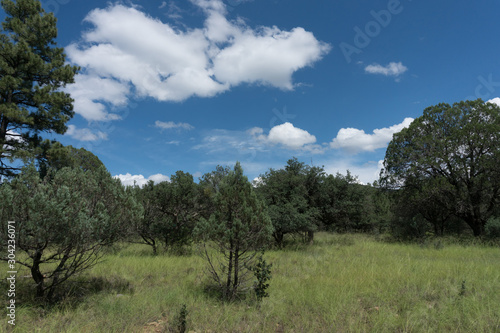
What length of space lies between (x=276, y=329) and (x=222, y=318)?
111cm

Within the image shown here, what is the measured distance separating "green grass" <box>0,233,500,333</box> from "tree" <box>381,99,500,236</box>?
10.5 metres

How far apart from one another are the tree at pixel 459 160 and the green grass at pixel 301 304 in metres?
10.5

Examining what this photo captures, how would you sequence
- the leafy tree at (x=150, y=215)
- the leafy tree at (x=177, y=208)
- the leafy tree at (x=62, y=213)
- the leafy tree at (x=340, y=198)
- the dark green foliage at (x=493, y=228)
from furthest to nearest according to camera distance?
the leafy tree at (x=340, y=198) < the dark green foliage at (x=493, y=228) < the leafy tree at (x=177, y=208) < the leafy tree at (x=150, y=215) < the leafy tree at (x=62, y=213)

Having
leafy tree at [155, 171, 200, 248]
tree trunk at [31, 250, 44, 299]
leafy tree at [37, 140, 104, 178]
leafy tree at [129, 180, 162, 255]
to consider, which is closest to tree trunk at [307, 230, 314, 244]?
leafy tree at [155, 171, 200, 248]

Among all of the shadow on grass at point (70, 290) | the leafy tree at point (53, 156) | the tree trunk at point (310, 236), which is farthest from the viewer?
the tree trunk at point (310, 236)

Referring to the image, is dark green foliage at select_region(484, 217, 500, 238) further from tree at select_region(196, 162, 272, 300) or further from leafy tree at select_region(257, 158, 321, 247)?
tree at select_region(196, 162, 272, 300)

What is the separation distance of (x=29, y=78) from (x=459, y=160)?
1114 inches

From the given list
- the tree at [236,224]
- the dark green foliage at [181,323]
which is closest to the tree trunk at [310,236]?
the tree at [236,224]

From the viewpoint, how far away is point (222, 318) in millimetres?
4809

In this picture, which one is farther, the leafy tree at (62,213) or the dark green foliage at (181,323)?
the leafy tree at (62,213)

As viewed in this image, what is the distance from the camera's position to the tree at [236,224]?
18.5 feet

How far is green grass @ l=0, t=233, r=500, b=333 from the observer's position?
4.36 metres

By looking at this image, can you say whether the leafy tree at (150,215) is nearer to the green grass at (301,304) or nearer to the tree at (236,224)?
the green grass at (301,304)

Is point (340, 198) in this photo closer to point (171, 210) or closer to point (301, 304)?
point (171, 210)
